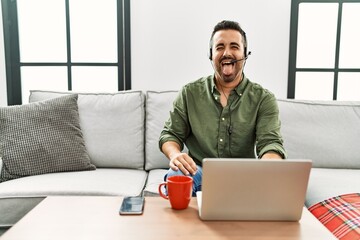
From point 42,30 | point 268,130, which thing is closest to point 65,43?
point 42,30

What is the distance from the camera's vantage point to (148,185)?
1.64 metres

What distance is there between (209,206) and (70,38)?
1974mm

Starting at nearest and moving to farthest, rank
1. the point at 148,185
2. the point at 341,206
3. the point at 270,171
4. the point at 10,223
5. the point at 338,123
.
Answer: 1. the point at 270,171
2. the point at 341,206
3. the point at 10,223
4. the point at 148,185
5. the point at 338,123

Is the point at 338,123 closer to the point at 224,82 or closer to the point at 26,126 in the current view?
the point at 224,82

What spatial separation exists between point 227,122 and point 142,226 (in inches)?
27.7

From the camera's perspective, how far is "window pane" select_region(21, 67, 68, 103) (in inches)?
99.3

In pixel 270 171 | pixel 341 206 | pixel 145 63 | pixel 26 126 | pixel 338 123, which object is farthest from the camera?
pixel 145 63

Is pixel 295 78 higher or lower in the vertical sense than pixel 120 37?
lower

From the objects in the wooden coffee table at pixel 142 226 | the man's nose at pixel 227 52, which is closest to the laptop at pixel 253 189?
the wooden coffee table at pixel 142 226

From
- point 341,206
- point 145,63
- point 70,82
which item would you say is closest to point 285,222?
point 341,206

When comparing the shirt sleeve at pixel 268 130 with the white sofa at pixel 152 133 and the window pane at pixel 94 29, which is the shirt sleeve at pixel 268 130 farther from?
the window pane at pixel 94 29

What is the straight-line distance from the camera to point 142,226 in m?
0.88

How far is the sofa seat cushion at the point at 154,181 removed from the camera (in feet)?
5.06

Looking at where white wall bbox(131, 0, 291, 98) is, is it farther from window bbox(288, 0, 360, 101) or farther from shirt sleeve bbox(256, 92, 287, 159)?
shirt sleeve bbox(256, 92, 287, 159)
